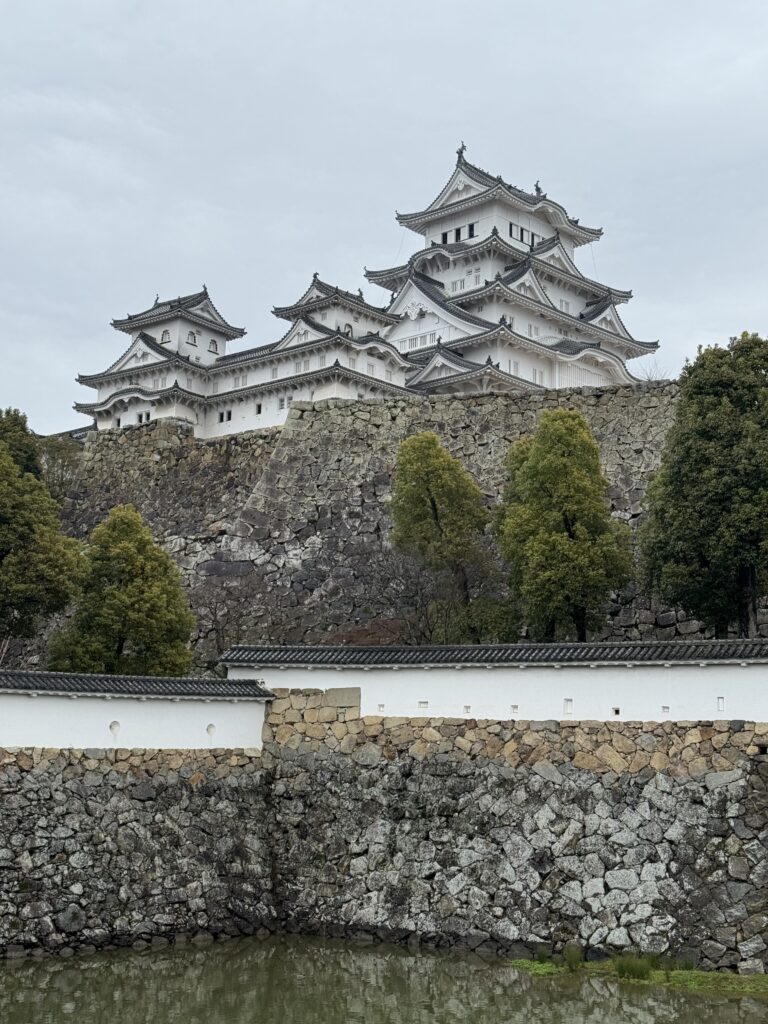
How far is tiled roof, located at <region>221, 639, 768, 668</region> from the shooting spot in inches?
635

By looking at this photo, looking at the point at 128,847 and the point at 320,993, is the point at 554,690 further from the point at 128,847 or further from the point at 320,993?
the point at 128,847

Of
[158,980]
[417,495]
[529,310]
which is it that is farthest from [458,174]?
[158,980]

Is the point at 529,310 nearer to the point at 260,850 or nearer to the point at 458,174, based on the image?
the point at 458,174

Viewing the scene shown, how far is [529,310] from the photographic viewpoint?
40219 mm

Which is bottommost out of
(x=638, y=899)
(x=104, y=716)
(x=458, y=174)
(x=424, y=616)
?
(x=638, y=899)

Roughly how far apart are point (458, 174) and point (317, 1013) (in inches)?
1375

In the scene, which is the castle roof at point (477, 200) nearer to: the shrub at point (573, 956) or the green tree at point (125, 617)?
the green tree at point (125, 617)

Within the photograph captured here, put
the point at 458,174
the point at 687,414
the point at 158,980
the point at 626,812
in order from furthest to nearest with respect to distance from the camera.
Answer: the point at 458,174
the point at 687,414
the point at 626,812
the point at 158,980

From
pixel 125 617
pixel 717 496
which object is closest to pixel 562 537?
pixel 717 496

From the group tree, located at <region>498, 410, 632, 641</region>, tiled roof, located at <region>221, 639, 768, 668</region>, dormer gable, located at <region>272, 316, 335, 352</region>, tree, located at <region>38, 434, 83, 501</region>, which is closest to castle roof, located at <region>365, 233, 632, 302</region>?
dormer gable, located at <region>272, 316, 335, 352</region>

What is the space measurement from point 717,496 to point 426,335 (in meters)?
20.3

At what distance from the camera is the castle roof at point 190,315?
132 ft

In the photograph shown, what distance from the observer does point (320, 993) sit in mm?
14867

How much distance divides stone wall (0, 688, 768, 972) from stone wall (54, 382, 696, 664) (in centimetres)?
932
